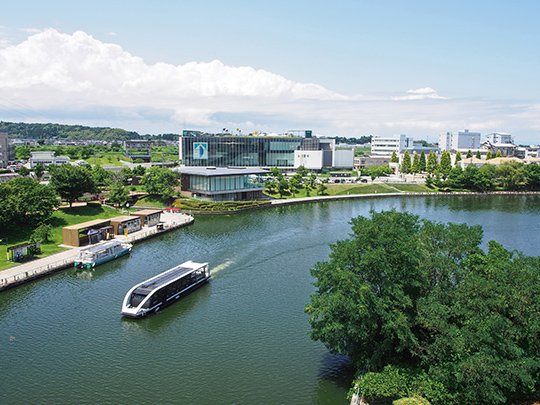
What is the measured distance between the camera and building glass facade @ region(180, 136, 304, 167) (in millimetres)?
90000

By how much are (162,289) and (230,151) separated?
6670 centimetres

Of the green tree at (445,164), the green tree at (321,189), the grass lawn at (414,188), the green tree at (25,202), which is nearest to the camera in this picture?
the green tree at (25,202)

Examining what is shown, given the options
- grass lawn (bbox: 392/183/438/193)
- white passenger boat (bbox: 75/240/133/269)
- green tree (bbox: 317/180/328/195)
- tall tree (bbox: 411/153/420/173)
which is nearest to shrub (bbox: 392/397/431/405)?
white passenger boat (bbox: 75/240/133/269)

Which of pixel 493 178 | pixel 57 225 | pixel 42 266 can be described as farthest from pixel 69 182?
pixel 493 178

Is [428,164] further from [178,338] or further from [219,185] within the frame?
[178,338]

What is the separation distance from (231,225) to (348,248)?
34587mm

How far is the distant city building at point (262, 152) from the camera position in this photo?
296 feet

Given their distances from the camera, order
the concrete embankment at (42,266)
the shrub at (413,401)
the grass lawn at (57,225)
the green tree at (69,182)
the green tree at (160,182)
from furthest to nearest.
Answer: the green tree at (160,182)
the green tree at (69,182)
the grass lawn at (57,225)
the concrete embankment at (42,266)
the shrub at (413,401)

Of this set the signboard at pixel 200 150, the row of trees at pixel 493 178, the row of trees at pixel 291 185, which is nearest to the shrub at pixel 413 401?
the row of trees at pixel 291 185

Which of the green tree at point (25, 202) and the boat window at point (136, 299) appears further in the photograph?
the green tree at point (25, 202)

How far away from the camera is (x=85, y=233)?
40.5 m

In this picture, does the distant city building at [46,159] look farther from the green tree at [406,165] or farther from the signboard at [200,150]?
the green tree at [406,165]

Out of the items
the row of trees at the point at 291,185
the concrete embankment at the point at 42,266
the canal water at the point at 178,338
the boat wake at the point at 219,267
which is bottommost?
the canal water at the point at 178,338

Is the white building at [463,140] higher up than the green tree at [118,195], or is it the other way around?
Result: the white building at [463,140]
